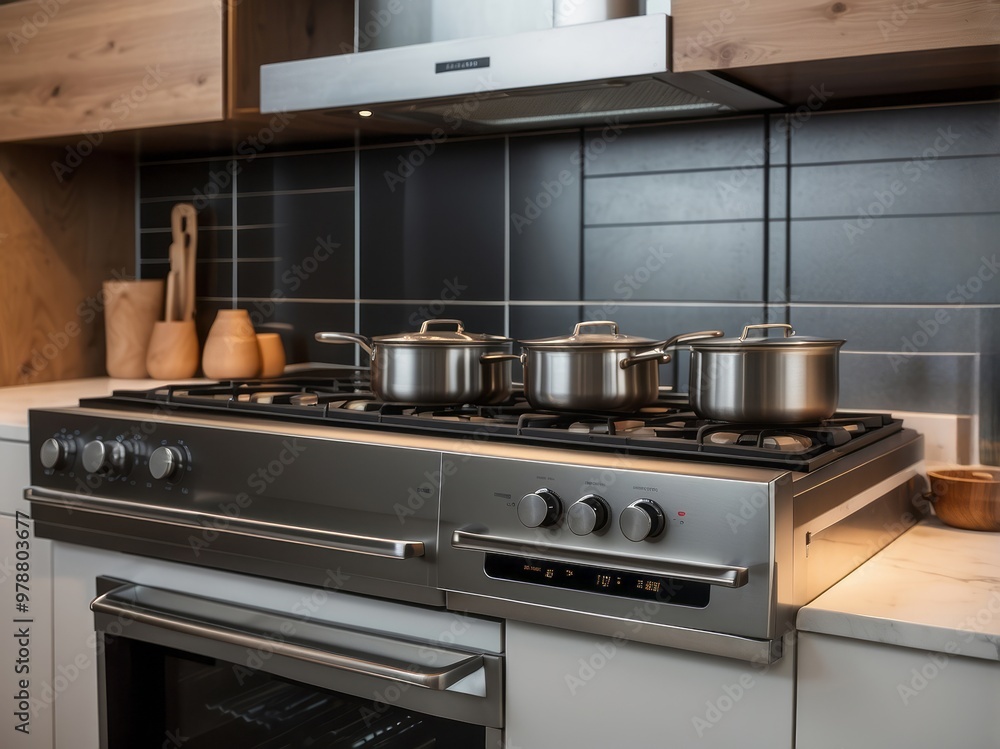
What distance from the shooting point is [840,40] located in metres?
1.32

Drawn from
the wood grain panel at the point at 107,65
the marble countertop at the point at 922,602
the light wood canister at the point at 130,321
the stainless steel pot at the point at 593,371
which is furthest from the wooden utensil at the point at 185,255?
the marble countertop at the point at 922,602

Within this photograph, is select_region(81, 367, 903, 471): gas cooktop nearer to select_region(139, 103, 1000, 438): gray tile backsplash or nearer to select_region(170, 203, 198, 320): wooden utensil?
select_region(139, 103, 1000, 438): gray tile backsplash

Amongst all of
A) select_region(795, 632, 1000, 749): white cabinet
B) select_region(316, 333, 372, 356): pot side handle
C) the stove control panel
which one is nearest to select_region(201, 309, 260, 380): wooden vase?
select_region(316, 333, 372, 356): pot side handle

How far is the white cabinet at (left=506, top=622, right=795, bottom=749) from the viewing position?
41.8 inches

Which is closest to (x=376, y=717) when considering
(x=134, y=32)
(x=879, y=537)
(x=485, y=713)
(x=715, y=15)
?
(x=485, y=713)

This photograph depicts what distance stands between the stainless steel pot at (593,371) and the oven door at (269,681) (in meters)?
0.35

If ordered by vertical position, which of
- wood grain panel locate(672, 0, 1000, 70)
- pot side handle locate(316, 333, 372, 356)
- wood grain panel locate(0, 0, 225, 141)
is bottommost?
pot side handle locate(316, 333, 372, 356)

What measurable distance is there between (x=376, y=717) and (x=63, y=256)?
150 centimetres

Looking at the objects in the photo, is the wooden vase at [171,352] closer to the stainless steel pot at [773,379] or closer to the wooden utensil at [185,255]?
the wooden utensil at [185,255]

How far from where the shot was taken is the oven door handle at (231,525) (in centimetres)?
126

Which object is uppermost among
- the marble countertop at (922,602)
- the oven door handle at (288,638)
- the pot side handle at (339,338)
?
the pot side handle at (339,338)

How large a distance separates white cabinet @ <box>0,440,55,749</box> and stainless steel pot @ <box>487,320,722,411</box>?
3.02ft

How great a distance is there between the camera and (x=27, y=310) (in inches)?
89.4

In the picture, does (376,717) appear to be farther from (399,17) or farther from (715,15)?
(399,17)
